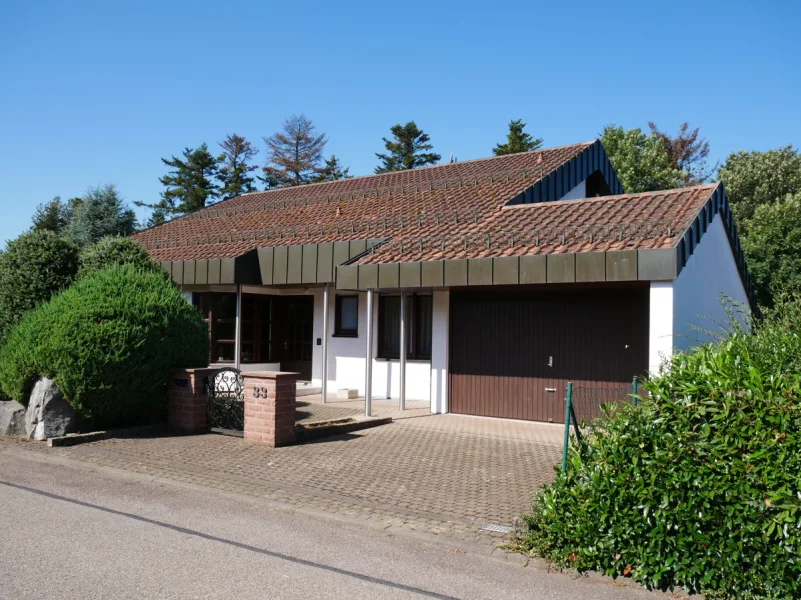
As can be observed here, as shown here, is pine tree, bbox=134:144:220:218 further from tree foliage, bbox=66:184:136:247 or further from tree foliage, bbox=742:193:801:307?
tree foliage, bbox=742:193:801:307

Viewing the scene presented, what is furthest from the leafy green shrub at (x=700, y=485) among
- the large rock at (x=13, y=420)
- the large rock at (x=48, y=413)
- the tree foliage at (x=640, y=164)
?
the tree foliage at (x=640, y=164)

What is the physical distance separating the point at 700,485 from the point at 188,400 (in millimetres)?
7933

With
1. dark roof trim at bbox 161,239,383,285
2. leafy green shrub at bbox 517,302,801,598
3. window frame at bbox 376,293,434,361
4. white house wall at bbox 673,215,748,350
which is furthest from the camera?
window frame at bbox 376,293,434,361

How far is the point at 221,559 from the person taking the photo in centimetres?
520

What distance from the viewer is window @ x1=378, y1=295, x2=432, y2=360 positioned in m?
14.6

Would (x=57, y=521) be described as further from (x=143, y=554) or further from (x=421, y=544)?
(x=421, y=544)

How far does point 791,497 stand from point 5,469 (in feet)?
26.9

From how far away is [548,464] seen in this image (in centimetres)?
884

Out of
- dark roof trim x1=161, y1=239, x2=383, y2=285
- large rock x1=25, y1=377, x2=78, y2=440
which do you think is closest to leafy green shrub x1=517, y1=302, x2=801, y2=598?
large rock x1=25, y1=377, x2=78, y2=440

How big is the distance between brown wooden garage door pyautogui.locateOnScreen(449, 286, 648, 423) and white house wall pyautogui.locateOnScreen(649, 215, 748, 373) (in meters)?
0.81

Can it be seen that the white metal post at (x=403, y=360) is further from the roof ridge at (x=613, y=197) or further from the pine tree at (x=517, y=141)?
the pine tree at (x=517, y=141)

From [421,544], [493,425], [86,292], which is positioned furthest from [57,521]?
[493,425]

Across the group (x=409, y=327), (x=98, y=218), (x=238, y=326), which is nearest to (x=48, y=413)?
(x=238, y=326)

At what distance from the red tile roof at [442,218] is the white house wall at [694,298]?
695 millimetres
